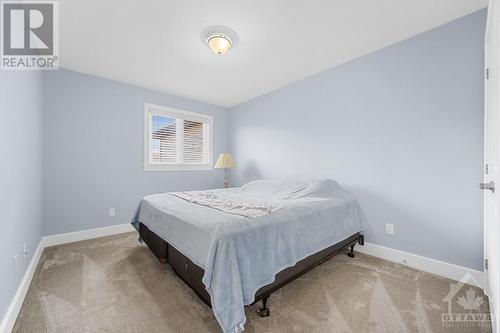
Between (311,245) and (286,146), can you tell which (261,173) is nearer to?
(286,146)

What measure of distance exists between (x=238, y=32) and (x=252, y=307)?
2.48 metres

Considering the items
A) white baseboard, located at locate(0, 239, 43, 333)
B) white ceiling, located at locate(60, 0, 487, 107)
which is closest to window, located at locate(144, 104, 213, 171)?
white ceiling, located at locate(60, 0, 487, 107)

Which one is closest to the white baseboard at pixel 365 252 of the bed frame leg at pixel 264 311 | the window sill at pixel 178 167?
the window sill at pixel 178 167

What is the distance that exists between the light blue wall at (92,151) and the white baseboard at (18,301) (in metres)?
0.90

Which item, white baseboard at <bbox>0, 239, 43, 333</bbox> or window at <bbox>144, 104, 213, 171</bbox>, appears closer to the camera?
white baseboard at <bbox>0, 239, 43, 333</bbox>

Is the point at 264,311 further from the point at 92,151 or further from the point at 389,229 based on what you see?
the point at 92,151

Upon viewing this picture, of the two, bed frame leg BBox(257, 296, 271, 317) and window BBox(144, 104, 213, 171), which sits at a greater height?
window BBox(144, 104, 213, 171)

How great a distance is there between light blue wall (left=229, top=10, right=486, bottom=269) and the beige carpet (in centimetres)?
47

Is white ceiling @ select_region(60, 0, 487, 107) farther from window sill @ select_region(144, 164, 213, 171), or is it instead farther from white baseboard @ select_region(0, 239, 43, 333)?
white baseboard @ select_region(0, 239, 43, 333)

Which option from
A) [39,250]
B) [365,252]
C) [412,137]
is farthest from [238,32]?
[39,250]

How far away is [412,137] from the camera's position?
7.25 ft

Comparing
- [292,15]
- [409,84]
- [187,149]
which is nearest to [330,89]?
[409,84]

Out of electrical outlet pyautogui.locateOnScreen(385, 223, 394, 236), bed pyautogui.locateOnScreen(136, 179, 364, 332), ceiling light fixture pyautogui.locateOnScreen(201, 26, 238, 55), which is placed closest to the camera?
bed pyautogui.locateOnScreen(136, 179, 364, 332)

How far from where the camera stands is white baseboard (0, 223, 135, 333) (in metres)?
1.34
